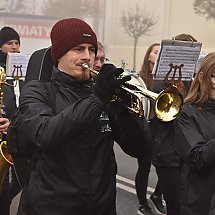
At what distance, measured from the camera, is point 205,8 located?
17984 millimetres

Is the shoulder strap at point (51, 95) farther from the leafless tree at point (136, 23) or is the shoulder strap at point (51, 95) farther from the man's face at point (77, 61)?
the leafless tree at point (136, 23)

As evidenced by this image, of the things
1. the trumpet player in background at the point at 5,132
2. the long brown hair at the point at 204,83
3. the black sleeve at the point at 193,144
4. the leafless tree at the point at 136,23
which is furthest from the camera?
the leafless tree at the point at 136,23

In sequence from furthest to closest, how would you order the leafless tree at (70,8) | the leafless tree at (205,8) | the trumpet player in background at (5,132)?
the leafless tree at (70,8) < the leafless tree at (205,8) < the trumpet player in background at (5,132)

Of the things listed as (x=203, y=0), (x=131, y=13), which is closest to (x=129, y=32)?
(x=131, y=13)

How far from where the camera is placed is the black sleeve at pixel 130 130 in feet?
8.21

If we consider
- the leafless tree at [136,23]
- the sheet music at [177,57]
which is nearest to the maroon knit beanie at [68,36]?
the sheet music at [177,57]

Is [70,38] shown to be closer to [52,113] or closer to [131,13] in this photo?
[52,113]

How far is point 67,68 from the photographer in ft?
8.16

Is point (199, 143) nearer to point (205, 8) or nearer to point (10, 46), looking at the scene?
point (10, 46)

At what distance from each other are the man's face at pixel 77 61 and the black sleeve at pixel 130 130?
0.21 meters

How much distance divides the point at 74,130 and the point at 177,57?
1.86m

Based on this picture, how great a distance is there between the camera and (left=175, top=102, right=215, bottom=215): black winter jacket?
2.69 meters

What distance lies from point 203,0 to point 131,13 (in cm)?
359

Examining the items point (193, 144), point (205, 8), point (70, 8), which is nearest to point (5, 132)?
point (193, 144)
